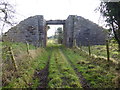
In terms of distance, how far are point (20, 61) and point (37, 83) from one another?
412cm

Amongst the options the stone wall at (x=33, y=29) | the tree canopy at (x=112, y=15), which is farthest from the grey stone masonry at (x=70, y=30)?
the tree canopy at (x=112, y=15)

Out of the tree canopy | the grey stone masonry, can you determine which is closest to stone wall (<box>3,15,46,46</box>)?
the grey stone masonry

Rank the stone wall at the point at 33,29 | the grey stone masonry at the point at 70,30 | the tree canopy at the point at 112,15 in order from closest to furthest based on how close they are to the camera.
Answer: the tree canopy at the point at 112,15 < the grey stone masonry at the point at 70,30 < the stone wall at the point at 33,29

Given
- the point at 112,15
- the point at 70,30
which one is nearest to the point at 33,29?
the point at 70,30

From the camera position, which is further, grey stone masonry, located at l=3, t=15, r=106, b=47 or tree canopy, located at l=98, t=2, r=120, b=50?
grey stone masonry, located at l=3, t=15, r=106, b=47

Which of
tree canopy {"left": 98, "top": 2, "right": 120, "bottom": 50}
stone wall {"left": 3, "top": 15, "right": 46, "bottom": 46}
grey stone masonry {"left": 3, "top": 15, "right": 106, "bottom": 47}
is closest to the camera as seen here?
tree canopy {"left": 98, "top": 2, "right": 120, "bottom": 50}

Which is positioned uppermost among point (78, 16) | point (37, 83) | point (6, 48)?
point (78, 16)

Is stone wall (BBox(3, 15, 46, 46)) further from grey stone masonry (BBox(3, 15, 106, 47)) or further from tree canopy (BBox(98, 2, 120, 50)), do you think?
tree canopy (BBox(98, 2, 120, 50))

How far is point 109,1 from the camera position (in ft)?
37.8

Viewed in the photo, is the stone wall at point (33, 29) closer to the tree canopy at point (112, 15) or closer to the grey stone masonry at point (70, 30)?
the grey stone masonry at point (70, 30)

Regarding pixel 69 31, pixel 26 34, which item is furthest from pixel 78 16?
pixel 26 34

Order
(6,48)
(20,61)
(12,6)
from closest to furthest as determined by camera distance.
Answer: (12,6)
(6,48)
(20,61)

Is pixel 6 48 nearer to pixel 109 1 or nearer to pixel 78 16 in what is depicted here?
pixel 109 1

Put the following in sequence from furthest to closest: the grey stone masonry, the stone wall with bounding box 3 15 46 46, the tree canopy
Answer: the stone wall with bounding box 3 15 46 46
the grey stone masonry
the tree canopy
